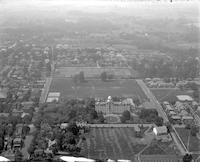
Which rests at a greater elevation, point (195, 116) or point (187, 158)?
point (187, 158)

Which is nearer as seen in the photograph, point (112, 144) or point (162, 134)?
point (112, 144)

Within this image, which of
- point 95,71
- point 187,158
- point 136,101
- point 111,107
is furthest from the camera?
point 95,71

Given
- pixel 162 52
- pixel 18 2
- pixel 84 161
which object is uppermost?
pixel 18 2

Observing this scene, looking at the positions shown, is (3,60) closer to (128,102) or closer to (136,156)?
(128,102)

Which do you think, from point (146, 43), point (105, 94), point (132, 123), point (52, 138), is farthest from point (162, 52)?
point (52, 138)

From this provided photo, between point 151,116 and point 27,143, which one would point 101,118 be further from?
point 27,143

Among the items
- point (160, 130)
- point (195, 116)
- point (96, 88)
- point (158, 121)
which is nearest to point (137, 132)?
point (160, 130)

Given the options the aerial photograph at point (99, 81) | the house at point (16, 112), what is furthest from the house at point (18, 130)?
the house at point (16, 112)
